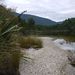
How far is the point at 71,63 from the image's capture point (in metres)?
11.5

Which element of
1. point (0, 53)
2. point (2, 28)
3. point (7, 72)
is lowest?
point (7, 72)

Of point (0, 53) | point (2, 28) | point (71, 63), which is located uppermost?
point (2, 28)

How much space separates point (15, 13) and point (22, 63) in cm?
191

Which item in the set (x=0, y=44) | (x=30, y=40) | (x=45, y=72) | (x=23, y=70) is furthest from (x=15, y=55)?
(x=30, y=40)

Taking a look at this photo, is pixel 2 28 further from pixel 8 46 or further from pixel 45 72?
pixel 45 72

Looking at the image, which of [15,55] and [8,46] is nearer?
[8,46]

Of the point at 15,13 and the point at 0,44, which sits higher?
the point at 15,13

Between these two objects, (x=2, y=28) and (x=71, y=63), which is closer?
(x=2, y=28)

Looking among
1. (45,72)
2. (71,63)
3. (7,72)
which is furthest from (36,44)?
(7,72)

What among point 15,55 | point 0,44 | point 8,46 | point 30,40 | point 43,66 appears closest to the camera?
point 0,44

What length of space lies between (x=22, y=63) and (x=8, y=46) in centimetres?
339

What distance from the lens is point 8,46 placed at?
224 inches

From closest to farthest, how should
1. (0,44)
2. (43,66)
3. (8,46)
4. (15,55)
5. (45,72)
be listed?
(0,44) → (8,46) → (15,55) → (45,72) → (43,66)

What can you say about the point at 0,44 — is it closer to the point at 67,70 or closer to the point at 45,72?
the point at 45,72
